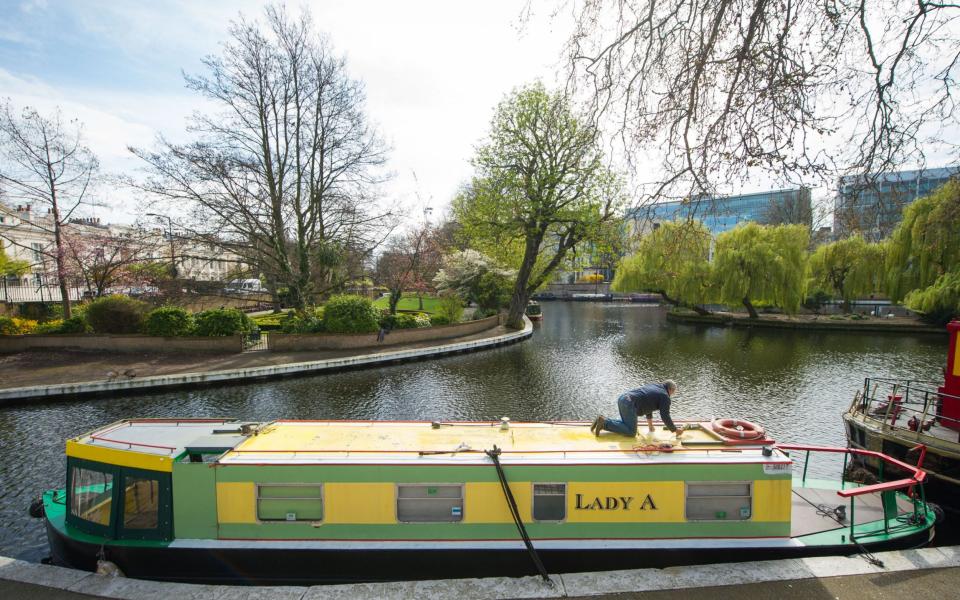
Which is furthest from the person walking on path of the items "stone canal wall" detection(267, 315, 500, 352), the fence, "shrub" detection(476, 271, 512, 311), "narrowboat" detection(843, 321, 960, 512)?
the fence

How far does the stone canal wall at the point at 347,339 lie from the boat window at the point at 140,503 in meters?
16.6

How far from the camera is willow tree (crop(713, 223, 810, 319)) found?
3678 centimetres

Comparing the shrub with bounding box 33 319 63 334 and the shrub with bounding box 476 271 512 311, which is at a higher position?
the shrub with bounding box 476 271 512 311

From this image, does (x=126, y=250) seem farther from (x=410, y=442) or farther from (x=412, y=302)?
(x=412, y=302)

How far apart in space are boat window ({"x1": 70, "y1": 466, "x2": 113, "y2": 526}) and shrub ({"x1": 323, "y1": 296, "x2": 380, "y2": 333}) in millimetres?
17014

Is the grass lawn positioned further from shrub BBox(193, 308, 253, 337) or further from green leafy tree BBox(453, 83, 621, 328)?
shrub BBox(193, 308, 253, 337)

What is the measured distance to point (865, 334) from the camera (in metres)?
32.5

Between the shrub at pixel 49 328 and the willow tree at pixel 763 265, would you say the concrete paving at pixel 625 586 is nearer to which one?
the shrub at pixel 49 328

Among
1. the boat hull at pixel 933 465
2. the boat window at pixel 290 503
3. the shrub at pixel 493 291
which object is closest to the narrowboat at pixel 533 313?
the shrub at pixel 493 291

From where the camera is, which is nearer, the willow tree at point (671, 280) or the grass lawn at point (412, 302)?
the willow tree at point (671, 280)

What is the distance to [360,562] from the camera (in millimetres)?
6273

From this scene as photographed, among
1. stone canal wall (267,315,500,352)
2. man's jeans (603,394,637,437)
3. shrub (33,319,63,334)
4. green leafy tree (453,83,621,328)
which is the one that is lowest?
stone canal wall (267,315,500,352)

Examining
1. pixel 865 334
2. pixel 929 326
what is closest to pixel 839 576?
pixel 865 334

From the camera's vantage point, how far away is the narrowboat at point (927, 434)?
328 inches
